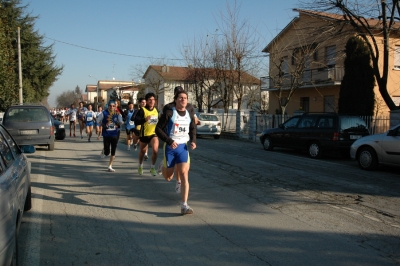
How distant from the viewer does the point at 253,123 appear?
71.8ft

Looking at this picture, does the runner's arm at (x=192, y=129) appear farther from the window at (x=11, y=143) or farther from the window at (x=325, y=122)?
the window at (x=325, y=122)

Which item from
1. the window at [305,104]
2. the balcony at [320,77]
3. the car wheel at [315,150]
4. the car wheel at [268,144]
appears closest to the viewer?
the car wheel at [315,150]

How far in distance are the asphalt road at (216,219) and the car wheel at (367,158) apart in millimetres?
665

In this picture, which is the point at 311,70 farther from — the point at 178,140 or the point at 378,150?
the point at 178,140

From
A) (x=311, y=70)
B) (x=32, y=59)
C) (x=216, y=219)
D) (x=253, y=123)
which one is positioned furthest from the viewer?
(x=32, y=59)

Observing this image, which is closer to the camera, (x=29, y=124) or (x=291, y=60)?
(x=29, y=124)

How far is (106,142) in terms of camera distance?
376 inches

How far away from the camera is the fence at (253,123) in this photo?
1551cm

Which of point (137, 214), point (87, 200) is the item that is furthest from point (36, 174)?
point (137, 214)

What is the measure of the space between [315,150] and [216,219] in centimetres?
871

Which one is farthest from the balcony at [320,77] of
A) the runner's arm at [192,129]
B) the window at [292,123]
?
the runner's arm at [192,129]

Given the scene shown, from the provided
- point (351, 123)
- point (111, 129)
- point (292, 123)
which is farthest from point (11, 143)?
point (292, 123)

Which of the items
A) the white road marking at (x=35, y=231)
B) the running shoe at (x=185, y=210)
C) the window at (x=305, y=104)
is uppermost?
the window at (x=305, y=104)

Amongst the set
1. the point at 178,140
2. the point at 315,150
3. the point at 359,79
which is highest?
the point at 359,79
